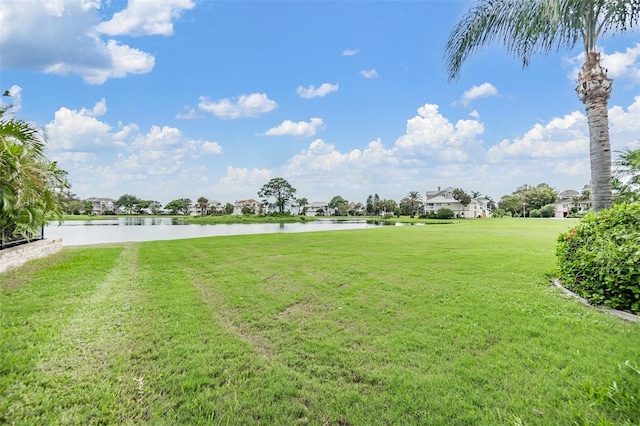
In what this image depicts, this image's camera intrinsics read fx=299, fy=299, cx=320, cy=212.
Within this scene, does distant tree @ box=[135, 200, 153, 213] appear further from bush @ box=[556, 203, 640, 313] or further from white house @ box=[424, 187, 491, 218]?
bush @ box=[556, 203, 640, 313]

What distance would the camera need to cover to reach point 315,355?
291cm

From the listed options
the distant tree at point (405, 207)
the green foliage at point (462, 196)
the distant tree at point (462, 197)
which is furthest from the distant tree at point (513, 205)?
the distant tree at point (405, 207)

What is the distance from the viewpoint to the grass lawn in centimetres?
211

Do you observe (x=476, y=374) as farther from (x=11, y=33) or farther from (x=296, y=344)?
(x=11, y=33)

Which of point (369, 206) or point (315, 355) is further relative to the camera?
point (369, 206)

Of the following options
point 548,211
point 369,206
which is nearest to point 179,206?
point 369,206

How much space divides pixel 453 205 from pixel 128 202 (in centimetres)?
8396

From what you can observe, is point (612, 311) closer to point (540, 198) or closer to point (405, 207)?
point (540, 198)

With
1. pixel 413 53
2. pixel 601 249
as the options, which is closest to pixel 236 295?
pixel 601 249

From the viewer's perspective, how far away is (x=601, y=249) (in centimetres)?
434

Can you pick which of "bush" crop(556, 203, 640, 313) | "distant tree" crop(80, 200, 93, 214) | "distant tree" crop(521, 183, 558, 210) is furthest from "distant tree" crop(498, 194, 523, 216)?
"distant tree" crop(80, 200, 93, 214)

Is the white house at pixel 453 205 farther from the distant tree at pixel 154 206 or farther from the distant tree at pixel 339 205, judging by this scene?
the distant tree at pixel 154 206

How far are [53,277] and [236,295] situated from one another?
171 inches

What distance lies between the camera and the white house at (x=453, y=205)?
6658cm
